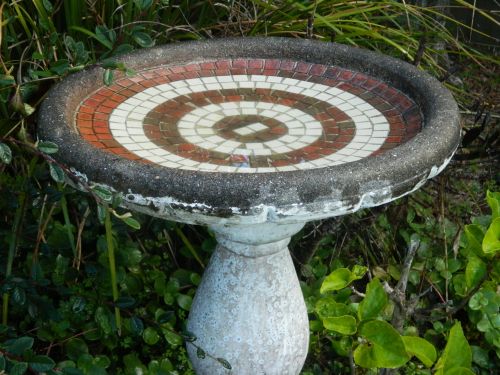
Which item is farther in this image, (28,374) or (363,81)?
(28,374)

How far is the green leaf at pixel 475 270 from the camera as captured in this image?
2361 mm

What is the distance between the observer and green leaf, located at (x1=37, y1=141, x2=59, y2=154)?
5.12ft

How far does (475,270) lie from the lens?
2.37 m

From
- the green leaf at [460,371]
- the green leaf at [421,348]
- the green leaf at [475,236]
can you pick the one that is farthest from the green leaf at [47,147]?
the green leaf at [475,236]

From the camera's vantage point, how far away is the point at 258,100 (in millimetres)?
2029

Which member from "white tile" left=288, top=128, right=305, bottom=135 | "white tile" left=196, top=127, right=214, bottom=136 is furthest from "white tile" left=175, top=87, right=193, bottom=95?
"white tile" left=288, top=128, right=305, bottom=135

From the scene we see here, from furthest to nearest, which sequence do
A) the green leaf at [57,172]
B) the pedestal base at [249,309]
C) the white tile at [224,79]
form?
1. the white tile at [224,79]
2. the pedestal base at [249,309]
3. the green leaf at [57,172]

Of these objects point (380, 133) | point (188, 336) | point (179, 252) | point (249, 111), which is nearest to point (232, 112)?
point (249, 111)

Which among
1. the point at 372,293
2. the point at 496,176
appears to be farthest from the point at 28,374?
the point at 496,176

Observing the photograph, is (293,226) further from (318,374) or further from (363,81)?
(318,374)

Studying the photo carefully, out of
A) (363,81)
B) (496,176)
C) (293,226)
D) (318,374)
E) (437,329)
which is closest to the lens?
(293,226)

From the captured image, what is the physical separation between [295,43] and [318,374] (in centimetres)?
103

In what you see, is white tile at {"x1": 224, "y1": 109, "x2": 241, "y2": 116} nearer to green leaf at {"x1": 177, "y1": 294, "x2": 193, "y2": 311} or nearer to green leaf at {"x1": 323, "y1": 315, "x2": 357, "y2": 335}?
green leaf at {"x1": 323, "y1": 315, "x2": 357, "y2": 335}

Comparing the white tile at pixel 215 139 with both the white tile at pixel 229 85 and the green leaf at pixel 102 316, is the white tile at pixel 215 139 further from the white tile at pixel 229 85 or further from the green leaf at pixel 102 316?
the green leaf at pixel 102 316
